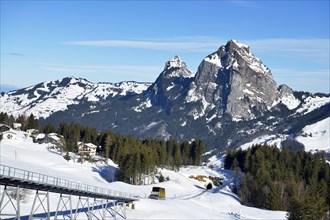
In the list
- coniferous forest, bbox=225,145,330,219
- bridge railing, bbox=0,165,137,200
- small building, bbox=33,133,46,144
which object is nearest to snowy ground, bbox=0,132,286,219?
small building, bbox=33,133,46,144

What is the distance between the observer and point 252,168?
5915 inches

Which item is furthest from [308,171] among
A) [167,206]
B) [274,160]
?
[167,206]

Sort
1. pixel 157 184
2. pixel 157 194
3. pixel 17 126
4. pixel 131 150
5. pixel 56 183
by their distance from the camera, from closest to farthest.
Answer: pixel 56 183 < pixel 157 194 < pixel 157 184 < pixel 131 150 < pixel 17 126

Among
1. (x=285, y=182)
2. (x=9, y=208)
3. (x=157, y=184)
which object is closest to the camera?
(x=9, y=208)

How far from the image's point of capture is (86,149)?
528 ft

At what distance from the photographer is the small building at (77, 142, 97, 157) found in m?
158

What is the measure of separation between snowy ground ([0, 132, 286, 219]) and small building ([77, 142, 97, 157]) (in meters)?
10.8

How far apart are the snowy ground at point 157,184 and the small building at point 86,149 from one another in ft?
35.4

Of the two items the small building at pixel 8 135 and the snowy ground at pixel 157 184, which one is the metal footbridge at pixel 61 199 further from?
the small building at pixel 8 135

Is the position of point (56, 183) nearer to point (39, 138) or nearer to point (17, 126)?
point (39, 138)

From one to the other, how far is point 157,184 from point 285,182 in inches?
1281

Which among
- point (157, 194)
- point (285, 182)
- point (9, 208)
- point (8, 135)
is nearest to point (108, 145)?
point (8, 135)

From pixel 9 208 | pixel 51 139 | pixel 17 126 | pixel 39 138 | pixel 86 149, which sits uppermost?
pixel 17 126

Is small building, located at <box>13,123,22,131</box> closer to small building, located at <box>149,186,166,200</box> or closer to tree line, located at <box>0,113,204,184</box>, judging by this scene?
tree line, located at <box>0,113,204,184</box>
